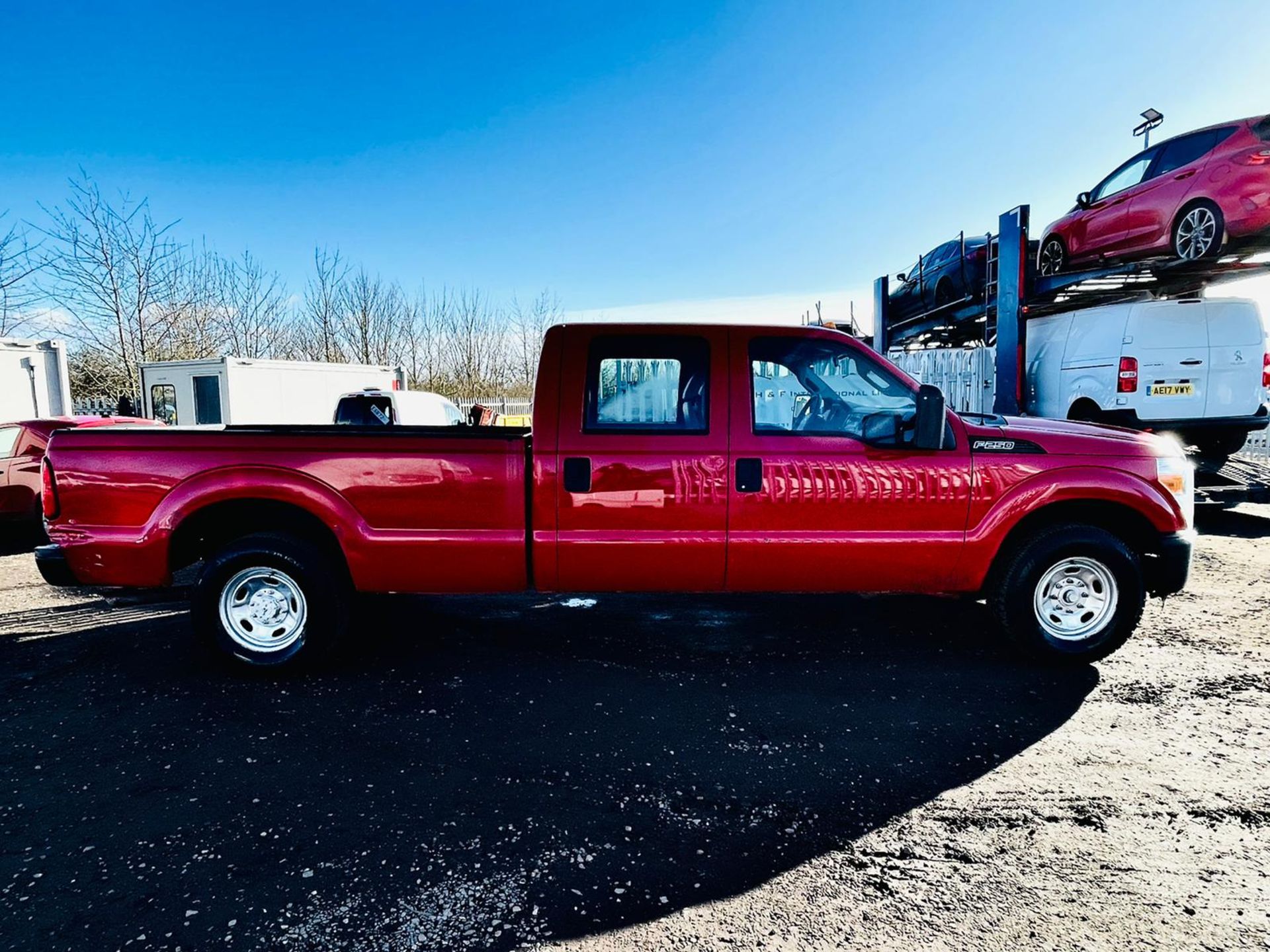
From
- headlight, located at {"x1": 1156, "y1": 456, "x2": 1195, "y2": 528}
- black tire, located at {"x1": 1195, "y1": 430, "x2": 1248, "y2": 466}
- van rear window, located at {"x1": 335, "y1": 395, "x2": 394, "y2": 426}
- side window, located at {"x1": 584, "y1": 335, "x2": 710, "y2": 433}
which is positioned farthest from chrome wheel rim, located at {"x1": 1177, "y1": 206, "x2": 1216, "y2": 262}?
van rear window, located at {"x1": 335, "y1": 395, "x2": 394, "y2": 426}

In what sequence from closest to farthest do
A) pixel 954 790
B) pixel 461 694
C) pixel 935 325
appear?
pixel 954 790
pixel 461 694
pixel 935 325

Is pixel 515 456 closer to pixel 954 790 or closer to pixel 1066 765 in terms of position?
pixel 954 790

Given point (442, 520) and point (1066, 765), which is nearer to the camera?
point (1066, 765)

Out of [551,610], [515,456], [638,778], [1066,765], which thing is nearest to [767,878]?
[638,778]

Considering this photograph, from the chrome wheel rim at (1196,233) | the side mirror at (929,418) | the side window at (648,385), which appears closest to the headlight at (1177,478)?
the side mirror at (929,418)

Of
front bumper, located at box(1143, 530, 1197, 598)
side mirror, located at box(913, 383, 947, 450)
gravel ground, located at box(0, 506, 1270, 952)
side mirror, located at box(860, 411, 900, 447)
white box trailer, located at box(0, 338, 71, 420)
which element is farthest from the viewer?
white box trailer, located at box(0, 338, 71, 420)

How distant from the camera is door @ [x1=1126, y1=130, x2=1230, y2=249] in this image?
7.20m

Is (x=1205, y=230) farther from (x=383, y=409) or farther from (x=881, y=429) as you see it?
(x=383, y=409)

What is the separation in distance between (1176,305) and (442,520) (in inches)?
316

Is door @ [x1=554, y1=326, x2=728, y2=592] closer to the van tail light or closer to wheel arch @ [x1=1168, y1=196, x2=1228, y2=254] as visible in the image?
the van tail light

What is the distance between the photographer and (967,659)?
429 cm

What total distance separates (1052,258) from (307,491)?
9.53m

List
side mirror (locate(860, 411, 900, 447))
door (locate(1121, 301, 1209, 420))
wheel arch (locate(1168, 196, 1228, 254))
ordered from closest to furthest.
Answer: side mirror (locate(860, 411, 900, 447)) < wheel arch (locate(1168, 196, 1228, 254)) < door (locate(1121, 301, 1209, 420))

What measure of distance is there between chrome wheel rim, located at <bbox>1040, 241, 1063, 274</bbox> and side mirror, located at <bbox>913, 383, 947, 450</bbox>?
6950 millimetres
